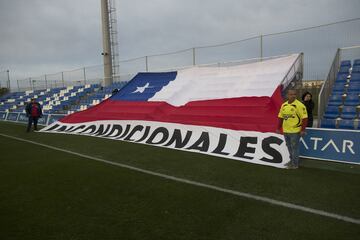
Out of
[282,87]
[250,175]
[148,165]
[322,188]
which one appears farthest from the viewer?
[282,87]

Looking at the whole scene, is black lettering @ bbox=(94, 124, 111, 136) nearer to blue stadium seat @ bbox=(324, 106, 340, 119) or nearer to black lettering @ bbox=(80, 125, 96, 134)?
black lettering @ bbox=(80, 125, 96, 134)

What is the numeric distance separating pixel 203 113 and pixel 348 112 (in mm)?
4528

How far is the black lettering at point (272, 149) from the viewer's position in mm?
6297

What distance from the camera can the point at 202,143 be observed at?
26.0 ft

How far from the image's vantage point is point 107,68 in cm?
2236

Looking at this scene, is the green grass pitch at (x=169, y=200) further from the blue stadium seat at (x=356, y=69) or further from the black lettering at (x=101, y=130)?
the blue stadium seat at (x=356, y=69)

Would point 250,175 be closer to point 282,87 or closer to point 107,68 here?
point 282,87

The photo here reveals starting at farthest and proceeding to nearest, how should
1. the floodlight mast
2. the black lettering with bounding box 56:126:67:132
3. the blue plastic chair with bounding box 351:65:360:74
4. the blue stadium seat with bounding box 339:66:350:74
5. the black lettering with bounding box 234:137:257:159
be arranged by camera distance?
A: the floodlight mast < the black lettering with bounding box 56:126:67:132 < the blue stadium seat with bounding box 339:66:350:74 < the blue plastic chair with bounding box 351:65:360:74 < the black lettering with bounding box 234:137:257:159

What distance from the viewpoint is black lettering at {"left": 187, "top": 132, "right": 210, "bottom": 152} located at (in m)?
7.68

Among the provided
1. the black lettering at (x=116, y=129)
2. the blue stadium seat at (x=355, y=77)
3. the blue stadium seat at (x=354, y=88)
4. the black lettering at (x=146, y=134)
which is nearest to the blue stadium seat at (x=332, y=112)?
the blue stadium seat at (x=354, y=88)

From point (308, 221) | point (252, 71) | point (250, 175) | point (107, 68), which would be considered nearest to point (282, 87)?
point (252, 71)

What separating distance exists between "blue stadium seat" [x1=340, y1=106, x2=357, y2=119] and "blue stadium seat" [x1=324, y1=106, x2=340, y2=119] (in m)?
0.18

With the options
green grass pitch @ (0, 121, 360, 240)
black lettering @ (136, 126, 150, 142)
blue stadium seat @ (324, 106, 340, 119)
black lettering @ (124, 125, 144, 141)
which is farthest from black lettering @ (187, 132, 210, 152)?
blue stadium seat @ (324, 106, 340, 119)

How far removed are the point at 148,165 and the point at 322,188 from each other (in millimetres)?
3525
